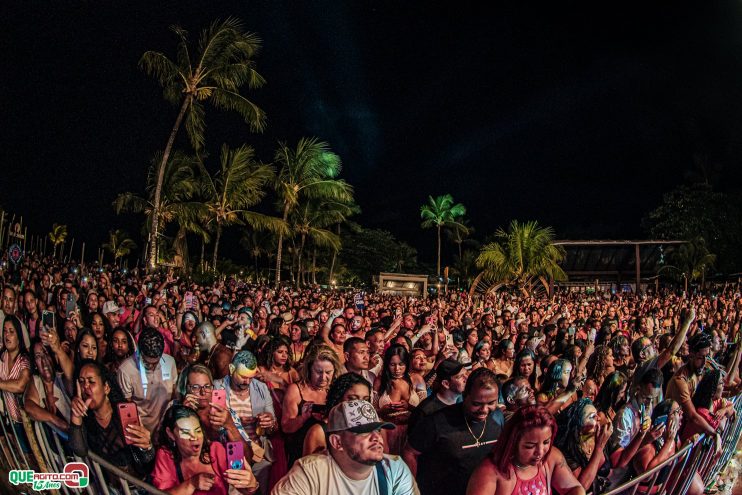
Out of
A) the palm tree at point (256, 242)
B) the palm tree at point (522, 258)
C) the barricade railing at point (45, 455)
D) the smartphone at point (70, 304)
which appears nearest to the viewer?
the barricade railing at point (45, 455)

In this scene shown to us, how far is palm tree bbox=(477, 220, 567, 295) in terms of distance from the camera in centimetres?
2673

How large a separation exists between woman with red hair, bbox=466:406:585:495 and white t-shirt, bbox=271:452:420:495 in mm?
456

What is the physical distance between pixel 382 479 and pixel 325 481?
29cm

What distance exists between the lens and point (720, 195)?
3991 centimetres

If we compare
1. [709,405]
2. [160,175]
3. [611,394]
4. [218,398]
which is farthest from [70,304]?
[160,175]

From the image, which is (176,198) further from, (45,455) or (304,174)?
(45,455)

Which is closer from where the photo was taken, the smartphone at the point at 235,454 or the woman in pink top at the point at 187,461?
the smartphone at the point at 235,454

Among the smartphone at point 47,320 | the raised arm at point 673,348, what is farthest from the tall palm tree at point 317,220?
the smartphone at point 47,320

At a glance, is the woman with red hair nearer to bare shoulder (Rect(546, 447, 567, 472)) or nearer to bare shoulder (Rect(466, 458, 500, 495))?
bare shoulder (Rect(466, 458, 500, 495))

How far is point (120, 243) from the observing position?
216 ft

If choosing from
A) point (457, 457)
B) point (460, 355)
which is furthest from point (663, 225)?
point (457, 457)

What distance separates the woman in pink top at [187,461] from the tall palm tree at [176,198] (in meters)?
20.1

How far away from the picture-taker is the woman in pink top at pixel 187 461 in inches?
127

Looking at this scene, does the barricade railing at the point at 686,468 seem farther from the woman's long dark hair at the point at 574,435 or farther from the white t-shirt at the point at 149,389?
the white t-shirt at the point at 149,389
